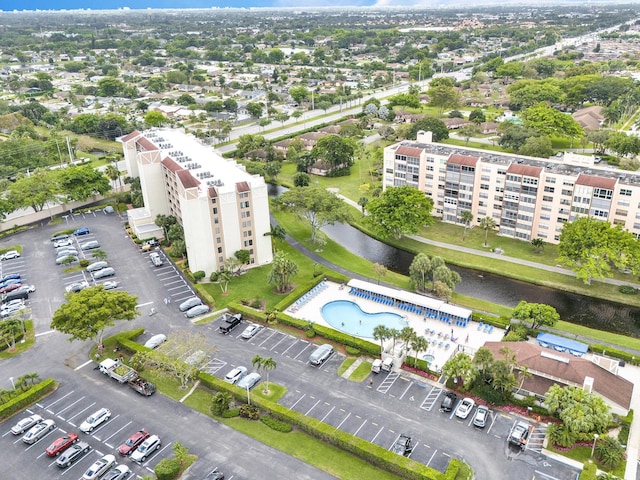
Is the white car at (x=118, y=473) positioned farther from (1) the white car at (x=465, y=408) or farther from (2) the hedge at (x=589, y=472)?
(2) the hedge at (x=589, y=472)

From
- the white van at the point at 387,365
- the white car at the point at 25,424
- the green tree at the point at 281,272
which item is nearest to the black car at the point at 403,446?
the white van at the point at 387,365

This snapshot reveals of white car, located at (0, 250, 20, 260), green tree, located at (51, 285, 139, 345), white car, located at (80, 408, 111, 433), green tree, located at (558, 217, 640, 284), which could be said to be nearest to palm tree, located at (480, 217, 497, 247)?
green tree, located at (558, 217, 640, 284)

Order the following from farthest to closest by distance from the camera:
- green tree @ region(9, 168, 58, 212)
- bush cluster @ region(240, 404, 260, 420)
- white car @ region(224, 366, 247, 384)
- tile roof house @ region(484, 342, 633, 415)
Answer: green tree @ region(9, 168, 58, 212) < white car @ region(224, 366, 247, 384) < bush cluster @ region(240, 404, 260, 420) < tile roof house @ region(484, 342, 633, 415)

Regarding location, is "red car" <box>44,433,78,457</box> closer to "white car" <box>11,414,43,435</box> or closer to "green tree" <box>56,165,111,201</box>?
"white car" <box>11,414,43,435</box>

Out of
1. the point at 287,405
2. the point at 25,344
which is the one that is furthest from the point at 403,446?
the point at 25,344

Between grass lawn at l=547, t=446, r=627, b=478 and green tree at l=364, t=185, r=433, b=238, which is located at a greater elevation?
green tree at l=364, t=185, r=433, b=238

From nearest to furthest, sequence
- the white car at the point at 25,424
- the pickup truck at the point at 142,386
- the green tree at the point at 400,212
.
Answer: the white car at the point at 25,424 < the pickup truck at the point at 142,386 < the green tree at the point at 400,212
